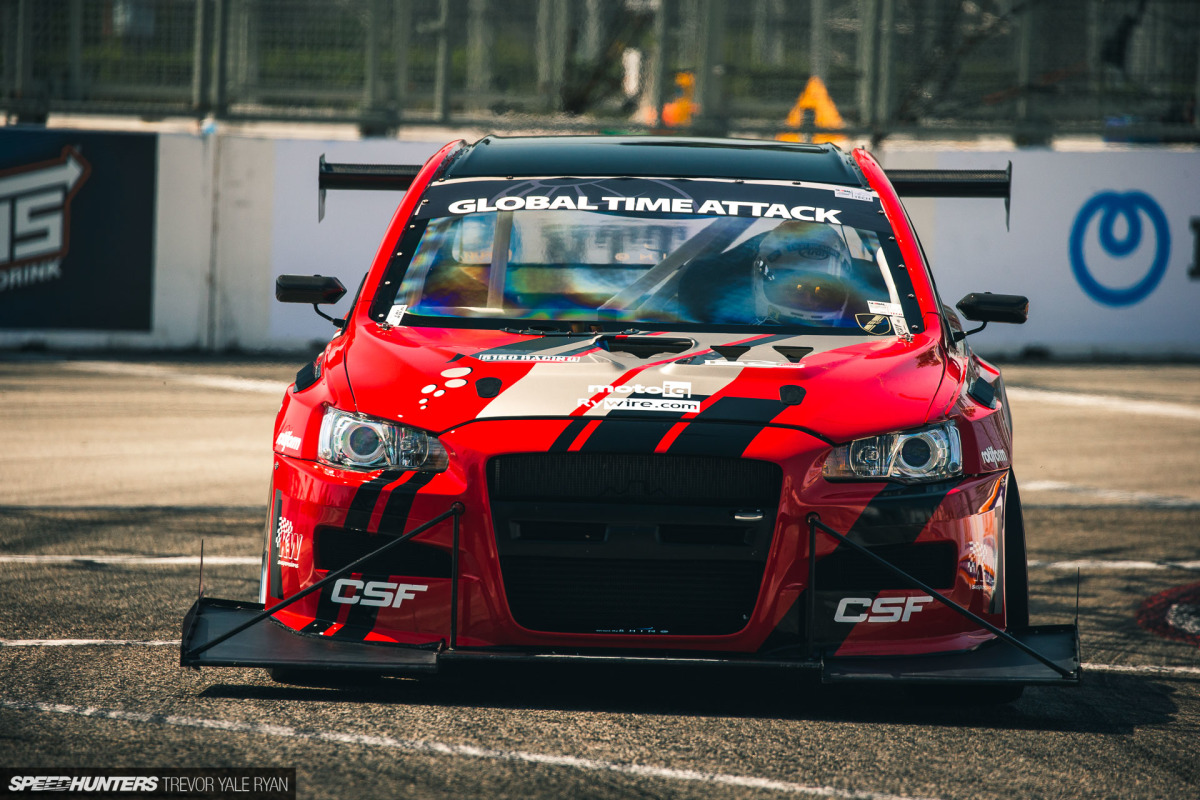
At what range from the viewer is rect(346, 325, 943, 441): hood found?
440 centimetres

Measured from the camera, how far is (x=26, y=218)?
14008 millimetres

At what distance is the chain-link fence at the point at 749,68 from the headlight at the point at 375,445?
11189 millimetres

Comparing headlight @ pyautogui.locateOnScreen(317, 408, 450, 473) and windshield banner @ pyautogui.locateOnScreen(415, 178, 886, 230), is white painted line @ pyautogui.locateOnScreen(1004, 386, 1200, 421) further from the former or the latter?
headlight @ pyautogui.locateOnScreen(317, 408, 450, 473)

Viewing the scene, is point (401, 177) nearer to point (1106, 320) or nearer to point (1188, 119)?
point (1106, 320)

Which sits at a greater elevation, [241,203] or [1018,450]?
[241,203]

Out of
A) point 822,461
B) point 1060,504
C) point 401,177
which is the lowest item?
point 1060,504

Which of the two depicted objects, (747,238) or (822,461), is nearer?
(822,461)

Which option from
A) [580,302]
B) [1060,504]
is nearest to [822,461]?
[580,302]

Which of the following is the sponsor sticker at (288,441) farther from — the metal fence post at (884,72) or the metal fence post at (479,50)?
the metal fence post at (884,72)

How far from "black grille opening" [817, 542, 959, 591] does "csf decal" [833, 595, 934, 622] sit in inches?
1.4

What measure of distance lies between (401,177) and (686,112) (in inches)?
381

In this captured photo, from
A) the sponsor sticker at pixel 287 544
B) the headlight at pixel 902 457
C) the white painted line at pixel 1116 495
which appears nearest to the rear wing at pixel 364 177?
the sponsor sticker at pixel 287 544

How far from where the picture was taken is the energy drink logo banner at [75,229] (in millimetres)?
14016

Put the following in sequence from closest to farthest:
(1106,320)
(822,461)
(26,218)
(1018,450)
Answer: (822,461), (1018,450), (26,218), (1106,320)
